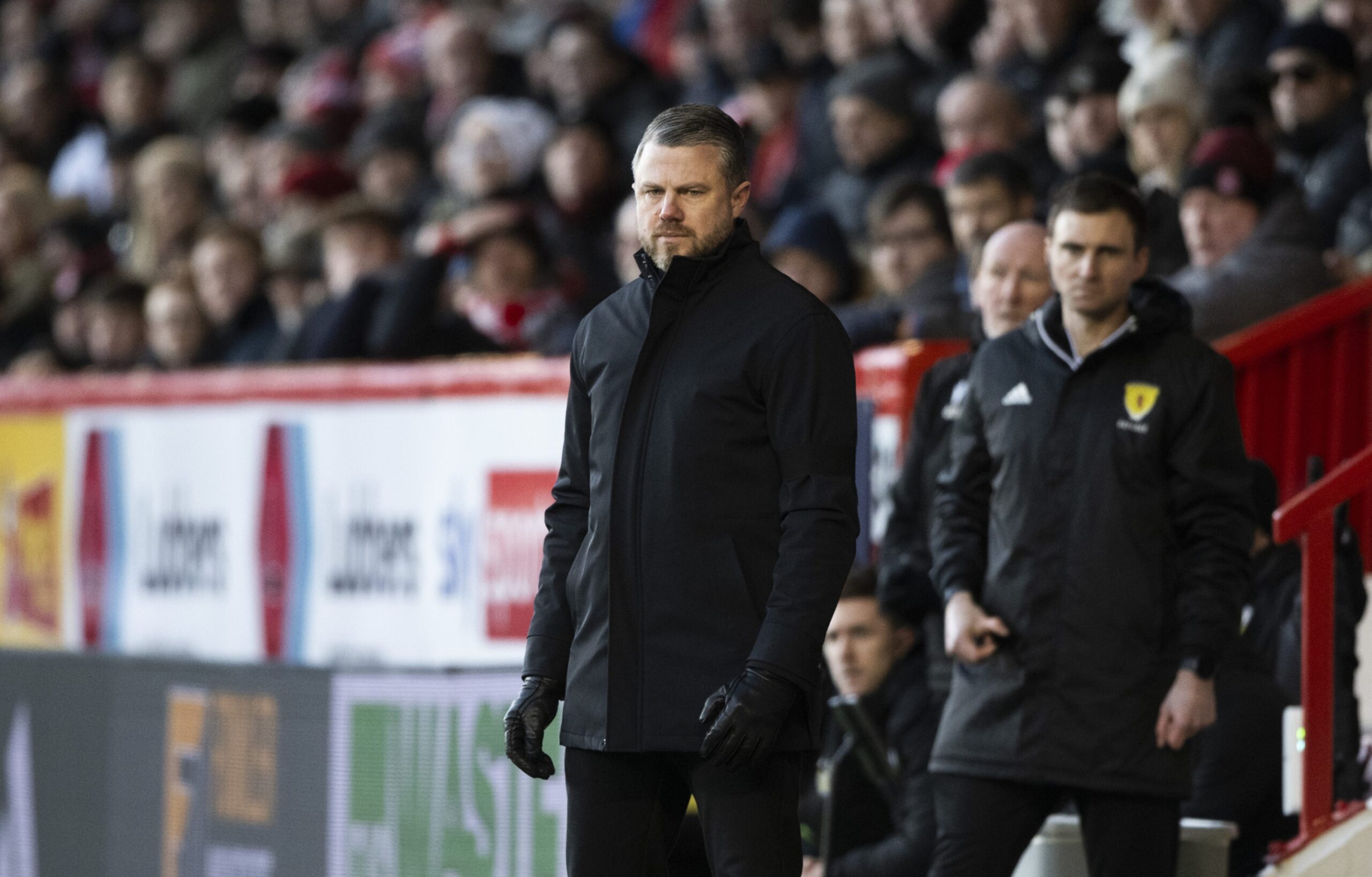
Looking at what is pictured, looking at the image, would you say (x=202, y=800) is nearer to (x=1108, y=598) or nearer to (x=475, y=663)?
(x=475, y=663)

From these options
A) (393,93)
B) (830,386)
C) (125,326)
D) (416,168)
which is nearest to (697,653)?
(830,386)

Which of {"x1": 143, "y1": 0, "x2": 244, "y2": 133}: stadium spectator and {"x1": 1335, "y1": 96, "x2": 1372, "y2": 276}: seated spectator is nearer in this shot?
{"x1": 1335, "y1": 96, "x2": 1372, "y2": 276}: seated spectator

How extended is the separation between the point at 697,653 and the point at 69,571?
A: 488 centimetres

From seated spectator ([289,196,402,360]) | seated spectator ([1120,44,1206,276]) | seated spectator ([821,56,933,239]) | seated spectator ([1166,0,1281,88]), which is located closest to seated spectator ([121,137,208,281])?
seated spectator ([289,196,402,360])

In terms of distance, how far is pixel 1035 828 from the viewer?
466 centimetres

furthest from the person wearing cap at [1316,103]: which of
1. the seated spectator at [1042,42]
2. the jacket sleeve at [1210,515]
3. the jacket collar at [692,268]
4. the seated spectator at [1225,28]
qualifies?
the jacket collar at [692,268]

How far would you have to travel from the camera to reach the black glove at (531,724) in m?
3.77

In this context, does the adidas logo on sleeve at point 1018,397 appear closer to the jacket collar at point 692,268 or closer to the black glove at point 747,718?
the jacket collar at point 692,268

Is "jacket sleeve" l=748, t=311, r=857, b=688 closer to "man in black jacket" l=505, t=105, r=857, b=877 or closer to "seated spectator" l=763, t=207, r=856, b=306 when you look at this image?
"man in black jacket" l=505, t=105, r=857, b=877

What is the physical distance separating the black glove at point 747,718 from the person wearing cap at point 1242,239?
127 inches

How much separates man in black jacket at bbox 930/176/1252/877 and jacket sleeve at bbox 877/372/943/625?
29.6 inches

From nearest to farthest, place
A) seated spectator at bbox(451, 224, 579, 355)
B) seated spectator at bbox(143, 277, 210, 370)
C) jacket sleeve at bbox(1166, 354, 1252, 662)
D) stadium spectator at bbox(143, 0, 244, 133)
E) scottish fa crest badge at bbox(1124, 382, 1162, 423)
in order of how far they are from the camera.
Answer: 1. jacket sleeve at bbox(1166, 354, 1252, 662)
2. scottish fa crest badge at bbox(1124, 382, 1162, 423)
3. seated spectator at bbox(451, 224, 579, 355)
4. seated spectator at bbox(143, 277, 210, 370)
5. stadium spectator at bbox(143, 0, 244, 133)

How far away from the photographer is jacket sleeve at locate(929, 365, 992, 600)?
4.80 m

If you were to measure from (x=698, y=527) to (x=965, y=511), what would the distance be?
1318mm
